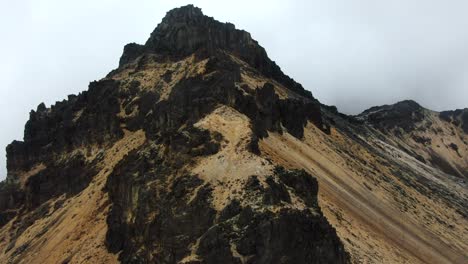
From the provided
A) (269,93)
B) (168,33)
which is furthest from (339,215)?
(168,33)

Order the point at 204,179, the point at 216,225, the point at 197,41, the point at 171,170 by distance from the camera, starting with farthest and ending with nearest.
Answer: the point at 197,41 → the point at 171,170 → the point at 204,179 → the point at 216,225

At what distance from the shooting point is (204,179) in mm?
50531

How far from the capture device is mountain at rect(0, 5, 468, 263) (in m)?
46.1

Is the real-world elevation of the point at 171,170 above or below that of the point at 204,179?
below

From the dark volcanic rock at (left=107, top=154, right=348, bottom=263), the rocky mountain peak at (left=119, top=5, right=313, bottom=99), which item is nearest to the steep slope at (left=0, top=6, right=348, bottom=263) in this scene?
the dark volcanic rock at (left=107, top=154, right=348, bottom=263)

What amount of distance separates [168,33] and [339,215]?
6015 centimetres

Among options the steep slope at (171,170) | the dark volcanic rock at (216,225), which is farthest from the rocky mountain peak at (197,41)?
the dark volcanic rock at (216,225)

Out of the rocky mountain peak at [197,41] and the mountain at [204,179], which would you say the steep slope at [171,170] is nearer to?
the mountain at [204,179]

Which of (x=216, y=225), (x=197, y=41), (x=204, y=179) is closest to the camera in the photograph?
(x=216, y=225)

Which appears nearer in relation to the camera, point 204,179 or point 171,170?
point 204,179

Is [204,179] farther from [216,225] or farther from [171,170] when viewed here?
[216,225]

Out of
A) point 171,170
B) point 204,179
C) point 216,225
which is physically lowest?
point 216,225

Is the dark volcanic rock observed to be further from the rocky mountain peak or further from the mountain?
the rocky mountain peak

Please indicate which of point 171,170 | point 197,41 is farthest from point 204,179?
point 197,41
